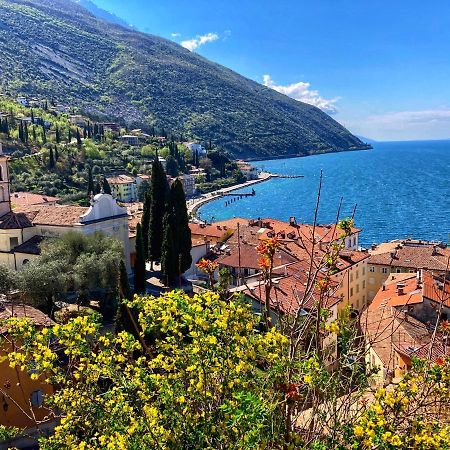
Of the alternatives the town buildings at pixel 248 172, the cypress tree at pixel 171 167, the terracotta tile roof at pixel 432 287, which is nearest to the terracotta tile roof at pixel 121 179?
the cypress tree at pixel 171 167

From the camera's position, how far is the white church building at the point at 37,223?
1302 inches

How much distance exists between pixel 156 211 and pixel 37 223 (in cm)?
843

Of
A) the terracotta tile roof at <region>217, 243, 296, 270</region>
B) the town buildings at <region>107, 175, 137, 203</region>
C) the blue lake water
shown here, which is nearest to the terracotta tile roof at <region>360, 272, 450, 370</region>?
the terracotta tile roof at <region>217, 243, 296, 270</region>

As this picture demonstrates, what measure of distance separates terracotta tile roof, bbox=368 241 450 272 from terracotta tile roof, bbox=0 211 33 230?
80.7 feet

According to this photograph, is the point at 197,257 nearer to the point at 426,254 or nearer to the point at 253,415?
the point at 426,254

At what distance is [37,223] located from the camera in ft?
112

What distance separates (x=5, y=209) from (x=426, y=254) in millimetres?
30442

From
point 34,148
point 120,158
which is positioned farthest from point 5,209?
point 120,158

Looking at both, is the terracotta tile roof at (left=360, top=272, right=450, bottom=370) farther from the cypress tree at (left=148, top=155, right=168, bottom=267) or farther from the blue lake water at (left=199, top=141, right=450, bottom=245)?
the blue lake water at (left=199, top=141, right=450, bottom=245)

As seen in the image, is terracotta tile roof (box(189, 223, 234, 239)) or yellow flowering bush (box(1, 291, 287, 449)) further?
terracotta tile roof (box(189, 223, 234, 239))

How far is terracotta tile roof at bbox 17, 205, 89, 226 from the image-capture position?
34000 millimetres

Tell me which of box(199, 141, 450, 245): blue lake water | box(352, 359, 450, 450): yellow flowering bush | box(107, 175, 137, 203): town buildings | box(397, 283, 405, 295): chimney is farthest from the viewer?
box(107, 175, 137, 203): town buildings

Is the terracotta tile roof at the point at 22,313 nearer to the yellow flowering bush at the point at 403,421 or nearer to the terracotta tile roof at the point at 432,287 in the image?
the yellow flowering bush at the point at 403,421

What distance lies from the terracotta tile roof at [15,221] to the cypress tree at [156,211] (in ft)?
27.5
